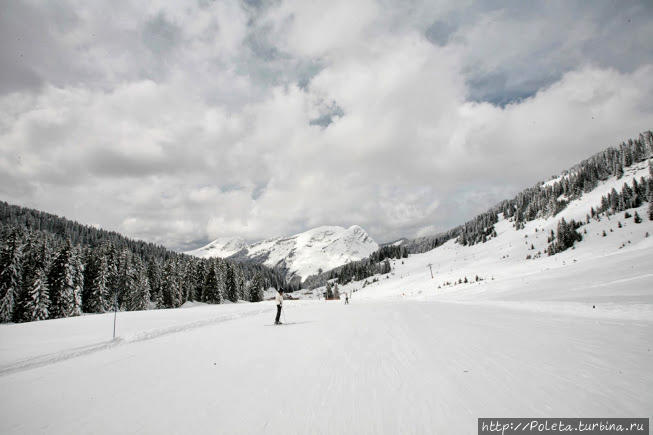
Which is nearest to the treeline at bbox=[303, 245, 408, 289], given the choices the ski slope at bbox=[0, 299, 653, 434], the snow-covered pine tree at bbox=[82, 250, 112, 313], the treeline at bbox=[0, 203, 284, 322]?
the treeline at bbox=[0, 203, 284, 322]

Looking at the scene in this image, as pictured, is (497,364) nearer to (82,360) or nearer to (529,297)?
(82,360)

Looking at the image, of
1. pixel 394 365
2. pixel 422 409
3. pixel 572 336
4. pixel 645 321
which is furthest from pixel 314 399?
pixel 645 321

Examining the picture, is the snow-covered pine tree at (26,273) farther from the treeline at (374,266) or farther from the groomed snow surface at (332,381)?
the treeline at (374,266)

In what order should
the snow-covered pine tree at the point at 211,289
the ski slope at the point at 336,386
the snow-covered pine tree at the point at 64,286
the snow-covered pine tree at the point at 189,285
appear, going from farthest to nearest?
the snow-covered pine tree at the point at 189,285, the snow-covered pine tree at the point at 211,289, the snow-covered pine tree at the point at 64,286, the ski slope at the point at 336,386

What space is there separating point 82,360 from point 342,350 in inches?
294

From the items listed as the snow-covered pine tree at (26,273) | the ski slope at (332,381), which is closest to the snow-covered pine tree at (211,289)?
the snow-covered pine tree at (26,273)

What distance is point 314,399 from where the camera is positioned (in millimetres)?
4320

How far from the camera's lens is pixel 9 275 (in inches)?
1400

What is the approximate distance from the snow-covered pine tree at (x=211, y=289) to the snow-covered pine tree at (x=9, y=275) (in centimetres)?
3014

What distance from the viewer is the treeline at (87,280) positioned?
35.8 meters

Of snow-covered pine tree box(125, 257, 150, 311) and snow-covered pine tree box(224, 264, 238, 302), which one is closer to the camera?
snow-covered pine tree box(125, 257, 150, 311)

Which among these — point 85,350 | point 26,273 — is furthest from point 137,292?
point 85,350

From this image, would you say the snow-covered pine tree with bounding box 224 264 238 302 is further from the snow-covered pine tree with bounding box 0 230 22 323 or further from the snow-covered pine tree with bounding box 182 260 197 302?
the snow-covered pine tree with bounding box 0 230 22 323

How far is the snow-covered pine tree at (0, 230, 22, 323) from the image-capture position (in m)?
34.7
